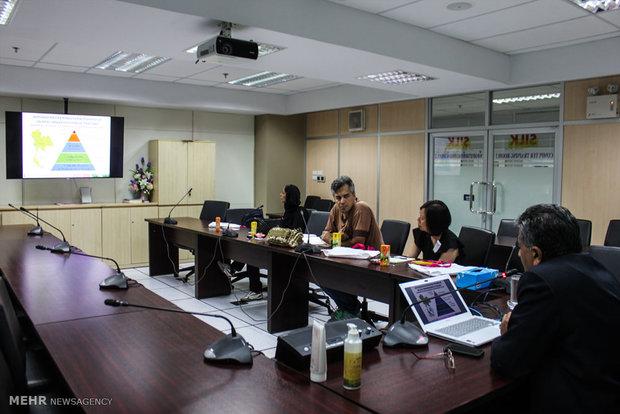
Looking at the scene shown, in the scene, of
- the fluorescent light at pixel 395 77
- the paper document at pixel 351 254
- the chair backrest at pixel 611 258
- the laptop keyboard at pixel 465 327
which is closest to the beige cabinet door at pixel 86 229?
the fluorescent light at pixel 395 77

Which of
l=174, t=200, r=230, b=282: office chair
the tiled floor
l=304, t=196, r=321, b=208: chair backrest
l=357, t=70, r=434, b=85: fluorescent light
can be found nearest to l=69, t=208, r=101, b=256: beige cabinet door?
the tiled floor

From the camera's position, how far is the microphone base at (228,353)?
1771 millimetres

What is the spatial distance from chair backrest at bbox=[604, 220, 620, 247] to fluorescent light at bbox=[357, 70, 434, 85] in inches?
91.0

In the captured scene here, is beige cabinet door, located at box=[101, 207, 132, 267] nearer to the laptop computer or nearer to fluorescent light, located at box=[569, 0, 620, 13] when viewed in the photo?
the laptop computer

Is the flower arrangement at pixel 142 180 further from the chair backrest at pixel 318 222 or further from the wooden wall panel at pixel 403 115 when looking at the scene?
the wooden wall panel at pixel 403 115

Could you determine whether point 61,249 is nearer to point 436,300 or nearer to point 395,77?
point 436,300

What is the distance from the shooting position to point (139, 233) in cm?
722

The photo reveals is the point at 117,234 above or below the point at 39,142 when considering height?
below

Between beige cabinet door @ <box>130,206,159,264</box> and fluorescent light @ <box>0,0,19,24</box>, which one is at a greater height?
fluorescent light @ <box>0,0,19,24</box>

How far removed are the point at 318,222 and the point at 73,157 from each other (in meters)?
3.83

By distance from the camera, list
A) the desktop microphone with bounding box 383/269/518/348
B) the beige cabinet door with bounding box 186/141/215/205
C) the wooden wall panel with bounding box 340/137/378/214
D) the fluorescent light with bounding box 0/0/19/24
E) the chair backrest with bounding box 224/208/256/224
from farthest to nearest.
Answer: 1. the beige cabinet door with bounding box 186/141/215/205
2. the wooden wall panel with bounding box 340/137/378/214
3. the chair backrest with bounding box 224/208/256/224
4. the fluorescent light with bounding box 0/0/19/24
5. the desktop microphone with bounding box 383/269/518/348

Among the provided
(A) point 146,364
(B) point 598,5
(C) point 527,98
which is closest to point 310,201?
(C) point 527,98

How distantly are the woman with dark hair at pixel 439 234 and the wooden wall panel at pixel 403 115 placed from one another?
3.26 m

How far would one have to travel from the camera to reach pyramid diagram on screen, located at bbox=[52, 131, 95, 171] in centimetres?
666
